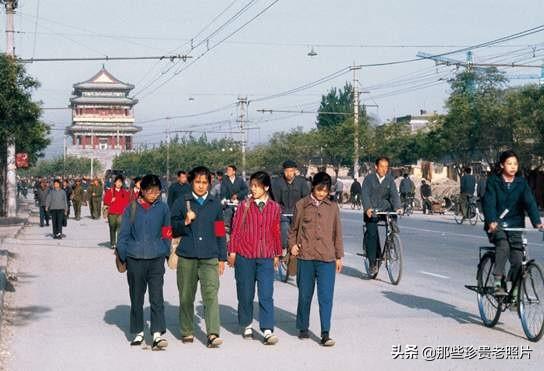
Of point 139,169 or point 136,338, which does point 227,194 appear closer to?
point 136,338

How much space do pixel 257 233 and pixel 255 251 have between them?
0.17m

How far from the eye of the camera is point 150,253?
30.1 feet

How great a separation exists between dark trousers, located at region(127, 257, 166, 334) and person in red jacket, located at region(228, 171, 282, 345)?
694 millimetres

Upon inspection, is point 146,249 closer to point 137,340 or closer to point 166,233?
point 166,233

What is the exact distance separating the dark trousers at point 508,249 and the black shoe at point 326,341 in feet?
5.98

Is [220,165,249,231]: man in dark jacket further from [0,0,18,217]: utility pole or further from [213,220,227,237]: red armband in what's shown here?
[0,0,18,217]: utility pole

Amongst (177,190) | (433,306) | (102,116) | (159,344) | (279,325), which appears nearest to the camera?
(159,344)

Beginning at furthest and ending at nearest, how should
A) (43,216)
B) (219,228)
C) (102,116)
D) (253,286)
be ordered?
(102,116), (43,216), (253,286), (219,228)

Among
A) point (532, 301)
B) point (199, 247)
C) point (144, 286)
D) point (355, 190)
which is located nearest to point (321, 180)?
point (199, 247)

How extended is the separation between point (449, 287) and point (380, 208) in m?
1.47

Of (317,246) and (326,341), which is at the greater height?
(317,246)

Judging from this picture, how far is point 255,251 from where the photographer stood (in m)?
9.48

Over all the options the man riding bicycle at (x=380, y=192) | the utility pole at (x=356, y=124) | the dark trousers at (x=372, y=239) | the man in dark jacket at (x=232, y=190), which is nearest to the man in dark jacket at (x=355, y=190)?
the utility pole at (x=356, y=124)

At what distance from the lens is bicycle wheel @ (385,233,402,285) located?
14.1 metres
